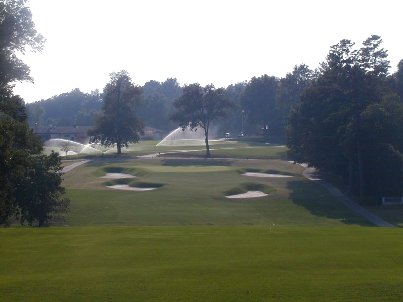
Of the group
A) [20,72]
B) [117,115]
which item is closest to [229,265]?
[20,72]

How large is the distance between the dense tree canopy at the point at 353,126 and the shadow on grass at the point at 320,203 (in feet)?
11.1

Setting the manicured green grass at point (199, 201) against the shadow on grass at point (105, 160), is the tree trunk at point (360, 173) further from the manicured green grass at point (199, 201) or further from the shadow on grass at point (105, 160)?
the shadow on grass at point (105, 160)

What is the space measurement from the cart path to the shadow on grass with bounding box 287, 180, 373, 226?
23.5 inches

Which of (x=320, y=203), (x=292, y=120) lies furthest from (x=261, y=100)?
(x=320, y=203)

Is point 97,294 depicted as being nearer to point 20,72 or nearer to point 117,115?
point 20,72

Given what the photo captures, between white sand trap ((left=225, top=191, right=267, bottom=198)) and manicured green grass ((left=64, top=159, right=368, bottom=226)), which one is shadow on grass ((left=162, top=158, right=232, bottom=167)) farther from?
white sand trap ((left=225, top=191, right=267, bottom=198))

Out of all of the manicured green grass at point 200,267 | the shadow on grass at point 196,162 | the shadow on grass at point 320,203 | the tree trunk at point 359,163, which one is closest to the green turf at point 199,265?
the manicured green grass at point 200,267

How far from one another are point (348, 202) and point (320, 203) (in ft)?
12.6

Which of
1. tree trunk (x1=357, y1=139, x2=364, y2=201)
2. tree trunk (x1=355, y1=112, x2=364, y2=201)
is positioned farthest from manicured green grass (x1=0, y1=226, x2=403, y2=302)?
tree trunk (x1=355, y1=112, x2=364, y2=201)

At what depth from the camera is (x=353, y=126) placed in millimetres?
64125

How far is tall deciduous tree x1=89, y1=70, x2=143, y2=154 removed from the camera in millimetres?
111438

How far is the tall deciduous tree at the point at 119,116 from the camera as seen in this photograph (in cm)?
11144

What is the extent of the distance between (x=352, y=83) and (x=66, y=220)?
39.3m

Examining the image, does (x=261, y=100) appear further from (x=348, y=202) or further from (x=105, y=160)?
(x=348, y=202)
